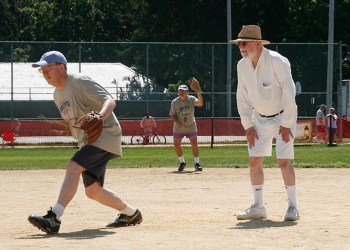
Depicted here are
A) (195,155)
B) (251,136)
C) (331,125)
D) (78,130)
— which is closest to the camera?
(78,130)

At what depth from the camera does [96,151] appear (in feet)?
36.2

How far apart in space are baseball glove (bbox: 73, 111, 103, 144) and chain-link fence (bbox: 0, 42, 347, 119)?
27871 mm

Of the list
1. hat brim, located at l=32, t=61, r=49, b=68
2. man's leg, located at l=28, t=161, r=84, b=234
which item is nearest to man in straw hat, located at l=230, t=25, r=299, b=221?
man's leg, located at l=28, t=161, r=84, b=234

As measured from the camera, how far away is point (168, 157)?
29406mm

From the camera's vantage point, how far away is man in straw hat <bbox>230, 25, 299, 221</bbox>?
38.3 feet

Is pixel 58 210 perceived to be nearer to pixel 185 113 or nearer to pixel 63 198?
pixel 63 198

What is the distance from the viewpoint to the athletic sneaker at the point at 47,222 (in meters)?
10.8

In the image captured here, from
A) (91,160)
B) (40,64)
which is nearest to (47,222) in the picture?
(91,160)

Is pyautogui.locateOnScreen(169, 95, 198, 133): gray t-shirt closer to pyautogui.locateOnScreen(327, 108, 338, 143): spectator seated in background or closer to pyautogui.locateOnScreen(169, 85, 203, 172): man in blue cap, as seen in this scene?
pyautogui.locateOnScreen(169, 85, 203, 172): man in blue cap

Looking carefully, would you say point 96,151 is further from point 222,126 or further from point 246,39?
point 222,126

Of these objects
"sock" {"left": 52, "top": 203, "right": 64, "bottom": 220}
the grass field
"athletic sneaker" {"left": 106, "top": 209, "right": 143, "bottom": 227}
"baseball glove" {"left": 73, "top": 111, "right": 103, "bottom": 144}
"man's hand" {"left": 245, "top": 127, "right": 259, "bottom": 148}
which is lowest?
the grass field

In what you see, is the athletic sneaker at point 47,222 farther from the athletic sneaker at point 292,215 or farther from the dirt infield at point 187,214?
the athletic sneaker at point 292,215

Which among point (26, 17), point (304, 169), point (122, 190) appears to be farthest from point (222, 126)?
point (26, 17)

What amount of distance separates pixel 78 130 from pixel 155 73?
1154 inches
